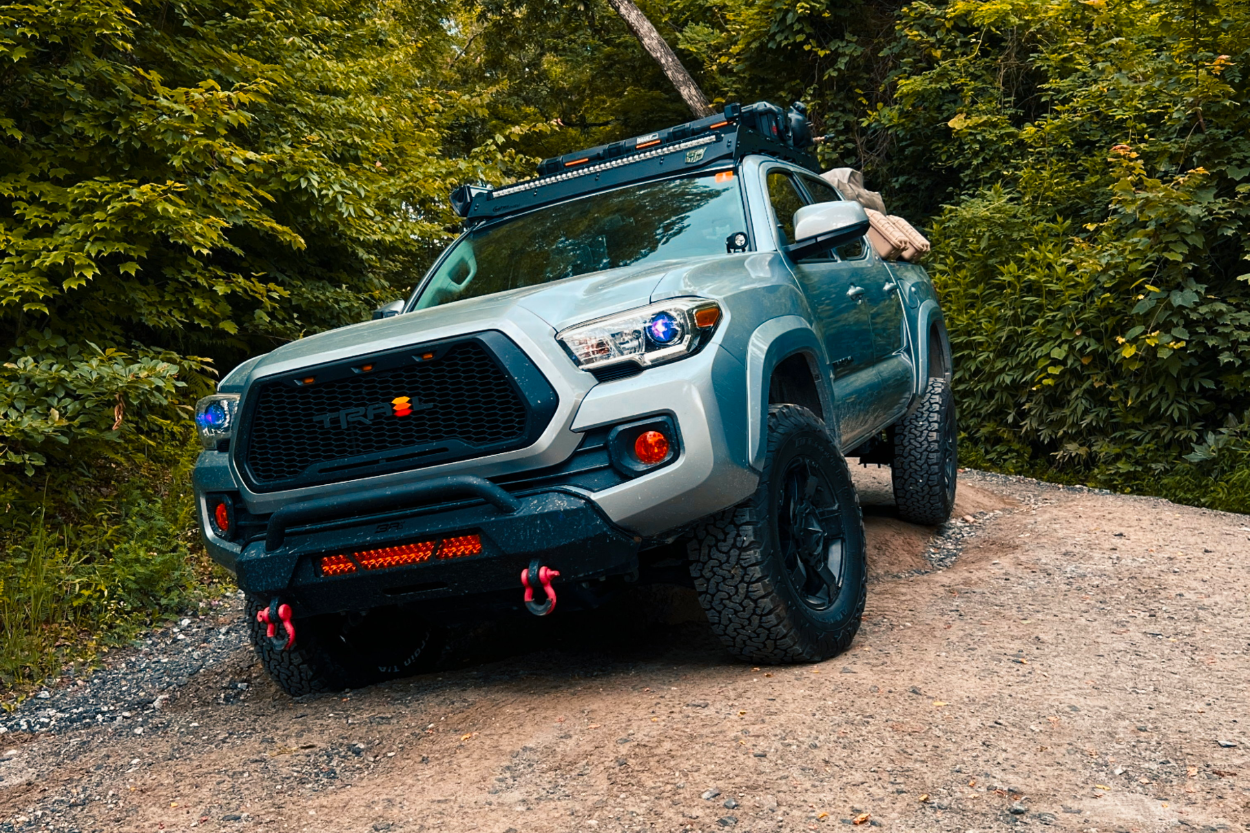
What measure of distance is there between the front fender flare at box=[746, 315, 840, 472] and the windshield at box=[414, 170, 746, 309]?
57cm

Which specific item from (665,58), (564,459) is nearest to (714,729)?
(564,459)

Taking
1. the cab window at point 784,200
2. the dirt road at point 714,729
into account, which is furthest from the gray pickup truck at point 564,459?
the dirt road at point 714,729

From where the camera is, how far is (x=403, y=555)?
3512 millimetres

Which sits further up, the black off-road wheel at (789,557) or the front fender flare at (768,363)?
the front fender flare at (768,363)

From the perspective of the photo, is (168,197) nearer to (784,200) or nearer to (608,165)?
(608,165)

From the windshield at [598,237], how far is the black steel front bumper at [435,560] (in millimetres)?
1443

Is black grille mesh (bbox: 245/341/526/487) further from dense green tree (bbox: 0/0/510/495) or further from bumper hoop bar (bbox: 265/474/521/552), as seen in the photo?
dense green tree (bbox: 0/0/510/495)

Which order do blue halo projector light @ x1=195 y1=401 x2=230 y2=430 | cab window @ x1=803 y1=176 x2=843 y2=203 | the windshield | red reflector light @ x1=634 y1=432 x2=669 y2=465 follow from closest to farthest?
red reflector light @ x1=634 y1=432 x2=669 y2=465 → blue halo projector light @ x1=195 y1=401 x2=230 y2=430 → the windshield → cab window @ x1=803 y1=176 x2=843 y2=203

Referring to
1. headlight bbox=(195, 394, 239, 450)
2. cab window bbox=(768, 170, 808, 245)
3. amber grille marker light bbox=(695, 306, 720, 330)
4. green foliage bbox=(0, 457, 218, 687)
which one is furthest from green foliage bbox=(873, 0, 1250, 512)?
green foliage bbox=(0, 457, 218, 687)

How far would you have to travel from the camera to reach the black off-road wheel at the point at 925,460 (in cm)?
618

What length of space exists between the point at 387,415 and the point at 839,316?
2168 millimetres

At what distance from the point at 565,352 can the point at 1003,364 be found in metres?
6.36

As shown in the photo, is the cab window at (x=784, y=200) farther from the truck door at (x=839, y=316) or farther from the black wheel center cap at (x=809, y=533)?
the black wheel center cap at (x=809, y=533)

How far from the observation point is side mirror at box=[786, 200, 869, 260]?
14.0ft
